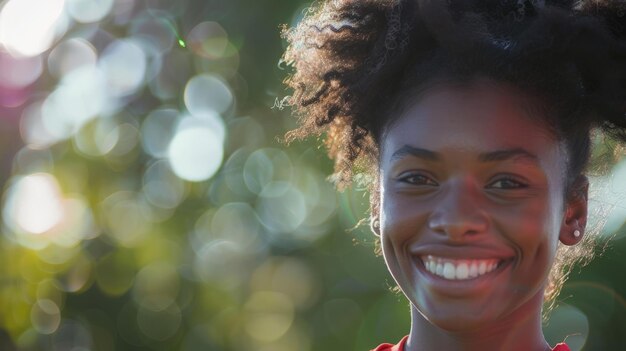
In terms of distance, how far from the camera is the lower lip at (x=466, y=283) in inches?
123

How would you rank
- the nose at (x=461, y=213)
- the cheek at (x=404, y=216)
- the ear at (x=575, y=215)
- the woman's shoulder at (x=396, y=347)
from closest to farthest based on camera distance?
the nose at (x=461, y=213), the cheek at (x=404, y=216), the ear at (x=575, y=215), the woman's shoulder at (x=396, y=347)

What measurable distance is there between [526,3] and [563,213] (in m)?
0.65

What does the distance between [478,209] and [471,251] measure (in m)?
0.12

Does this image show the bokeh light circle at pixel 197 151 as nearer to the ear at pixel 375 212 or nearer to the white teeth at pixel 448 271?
the ear at pixel 375 212

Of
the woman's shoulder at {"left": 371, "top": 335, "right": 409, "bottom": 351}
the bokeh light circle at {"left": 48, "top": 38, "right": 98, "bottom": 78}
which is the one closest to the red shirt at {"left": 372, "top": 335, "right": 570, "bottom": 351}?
the woman's shoulder at {"left": 371, "top": 335, "right": 409, "bottom": 351}

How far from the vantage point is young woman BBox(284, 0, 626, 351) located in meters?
3.12

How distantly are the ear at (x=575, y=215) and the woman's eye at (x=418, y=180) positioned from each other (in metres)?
0.46

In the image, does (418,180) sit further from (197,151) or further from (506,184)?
(197,151)

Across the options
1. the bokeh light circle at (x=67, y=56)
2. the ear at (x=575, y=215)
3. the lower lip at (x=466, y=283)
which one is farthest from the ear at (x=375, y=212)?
the bokeh light circle at (x=67, y=56)

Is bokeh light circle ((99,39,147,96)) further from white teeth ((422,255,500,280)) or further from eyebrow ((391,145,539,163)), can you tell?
white teeth ((422,255,500,280))

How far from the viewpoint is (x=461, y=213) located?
3.09m

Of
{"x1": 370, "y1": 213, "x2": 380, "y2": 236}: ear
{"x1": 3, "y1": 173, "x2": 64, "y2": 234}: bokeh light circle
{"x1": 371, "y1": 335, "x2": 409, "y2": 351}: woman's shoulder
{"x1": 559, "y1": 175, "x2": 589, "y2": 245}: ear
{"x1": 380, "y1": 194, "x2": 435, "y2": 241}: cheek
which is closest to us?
{"x1": 380, "y1": 194, "x2": 435, "y2": 241}: cheek

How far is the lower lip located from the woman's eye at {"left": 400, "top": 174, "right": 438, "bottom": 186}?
266 millimetres

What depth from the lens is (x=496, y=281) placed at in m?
3.12
